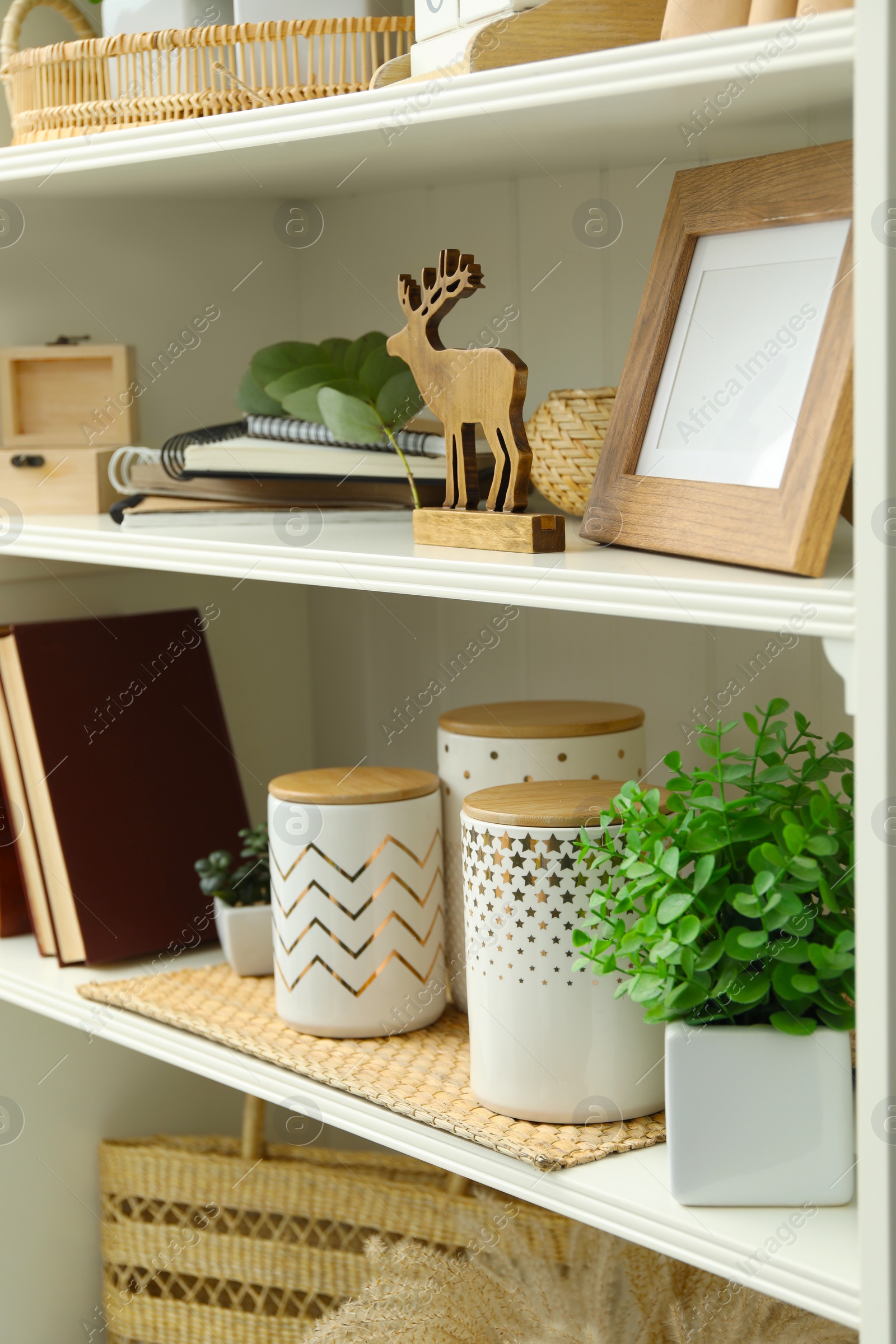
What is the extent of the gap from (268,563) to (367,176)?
1.41 feet

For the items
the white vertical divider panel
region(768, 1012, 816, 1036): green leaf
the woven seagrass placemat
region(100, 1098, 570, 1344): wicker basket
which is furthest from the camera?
region(100, 1098, 570, 1344): wicker basket

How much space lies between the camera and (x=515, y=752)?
0.96 m

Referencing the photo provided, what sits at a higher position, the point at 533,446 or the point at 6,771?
the point at 533,446

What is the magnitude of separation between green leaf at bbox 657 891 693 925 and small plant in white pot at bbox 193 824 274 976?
1.58ft

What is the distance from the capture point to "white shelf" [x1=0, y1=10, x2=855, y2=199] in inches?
25.1

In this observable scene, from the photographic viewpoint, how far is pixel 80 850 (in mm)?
1187

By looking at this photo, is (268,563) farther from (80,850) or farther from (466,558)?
(80,850)

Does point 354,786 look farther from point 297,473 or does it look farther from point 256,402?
point 256,402

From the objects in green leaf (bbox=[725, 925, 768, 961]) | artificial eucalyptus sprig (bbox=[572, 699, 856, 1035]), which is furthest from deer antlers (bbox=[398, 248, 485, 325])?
green leaf (bbox=[725, 925, 768, 961])

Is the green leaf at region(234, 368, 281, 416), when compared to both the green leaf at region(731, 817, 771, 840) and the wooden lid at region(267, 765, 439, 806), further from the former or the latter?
the green leaf at region(731, 817, 771, 840)

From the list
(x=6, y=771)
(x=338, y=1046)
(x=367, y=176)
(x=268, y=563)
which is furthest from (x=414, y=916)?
(x=367, y=176)

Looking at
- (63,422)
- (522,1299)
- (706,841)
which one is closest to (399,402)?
(63,422)

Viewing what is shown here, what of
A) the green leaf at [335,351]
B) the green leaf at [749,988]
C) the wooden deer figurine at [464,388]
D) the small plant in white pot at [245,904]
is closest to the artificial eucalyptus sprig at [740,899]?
the green leaf at [749,988]

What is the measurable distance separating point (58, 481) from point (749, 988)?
2.65ft
